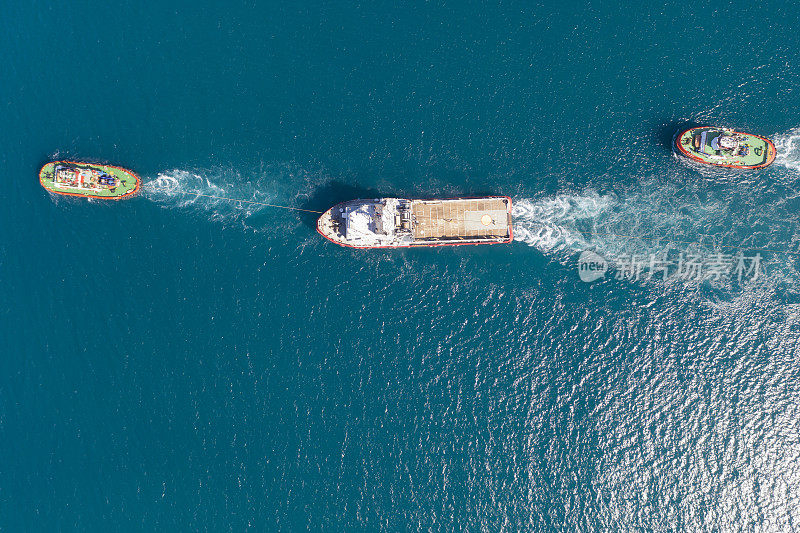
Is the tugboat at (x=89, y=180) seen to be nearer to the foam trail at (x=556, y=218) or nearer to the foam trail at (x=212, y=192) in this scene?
the foam trail at (x=212, y=192)

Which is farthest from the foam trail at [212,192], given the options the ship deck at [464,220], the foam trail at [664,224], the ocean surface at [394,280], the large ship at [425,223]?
the foam trail at [664,224]

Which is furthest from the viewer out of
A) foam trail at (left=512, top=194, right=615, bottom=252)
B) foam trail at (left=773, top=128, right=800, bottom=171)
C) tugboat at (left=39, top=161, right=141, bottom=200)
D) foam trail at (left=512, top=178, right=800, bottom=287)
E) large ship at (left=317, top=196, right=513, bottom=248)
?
foam trail at (left=773, top=128, right=800, bottom=171)

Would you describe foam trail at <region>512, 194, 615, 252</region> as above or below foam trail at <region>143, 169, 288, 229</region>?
below

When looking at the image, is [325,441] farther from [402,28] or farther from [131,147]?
[402,28]

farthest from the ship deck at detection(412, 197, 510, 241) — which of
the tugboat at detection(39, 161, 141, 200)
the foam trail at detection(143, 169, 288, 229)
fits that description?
the tugboat at detection(39, 161, 141, 200)

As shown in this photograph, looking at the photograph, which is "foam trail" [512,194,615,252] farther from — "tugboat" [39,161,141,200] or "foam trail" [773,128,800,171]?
"tugboat" [39,161,141,200]

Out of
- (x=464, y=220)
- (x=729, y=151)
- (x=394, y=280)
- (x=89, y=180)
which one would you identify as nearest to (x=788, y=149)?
(x=729, y=151)

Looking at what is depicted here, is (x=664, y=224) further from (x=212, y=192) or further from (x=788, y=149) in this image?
(x=212, y=192)
